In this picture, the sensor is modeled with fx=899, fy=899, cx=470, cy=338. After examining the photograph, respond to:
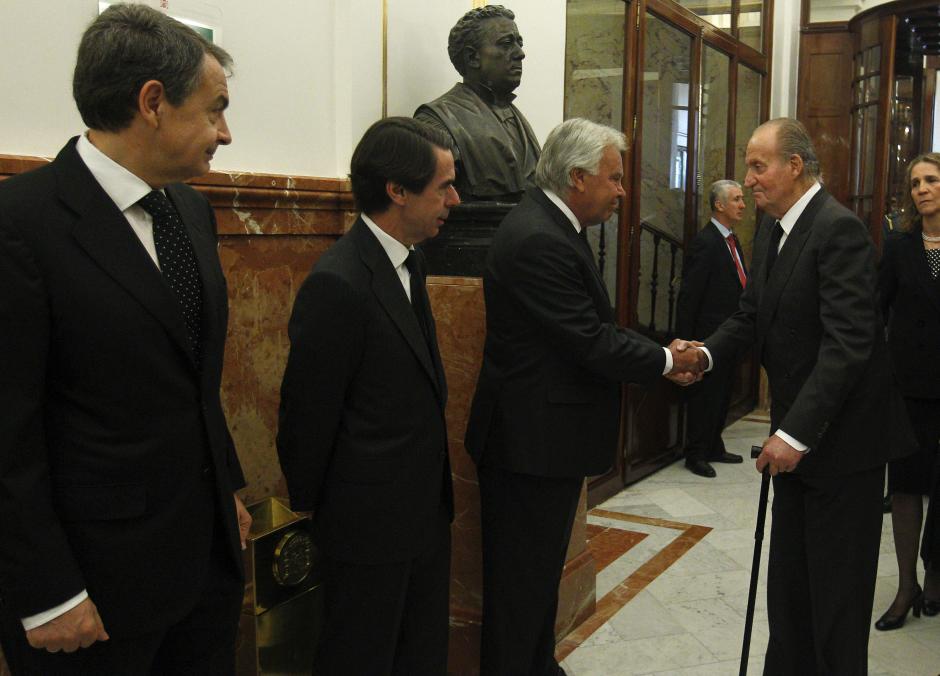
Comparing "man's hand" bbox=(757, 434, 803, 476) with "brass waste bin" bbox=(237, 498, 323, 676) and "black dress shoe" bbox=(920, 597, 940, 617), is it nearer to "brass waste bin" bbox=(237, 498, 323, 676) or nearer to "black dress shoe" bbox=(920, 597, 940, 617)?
"brass waste bin" bbox=(237, 498, 323, 676)

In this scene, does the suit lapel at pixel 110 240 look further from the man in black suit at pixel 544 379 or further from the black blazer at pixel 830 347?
the black blazer at pixel 830 347

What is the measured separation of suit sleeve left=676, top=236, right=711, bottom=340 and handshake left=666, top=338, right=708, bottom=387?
246 cm

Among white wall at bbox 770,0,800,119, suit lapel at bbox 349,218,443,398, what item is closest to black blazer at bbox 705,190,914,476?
suit lapel at bbox 349,218,443,398

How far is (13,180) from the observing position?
1437mm

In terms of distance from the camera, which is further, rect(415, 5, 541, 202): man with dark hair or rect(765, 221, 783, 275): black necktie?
rect(415, 5, 541, 202): man with dark hair

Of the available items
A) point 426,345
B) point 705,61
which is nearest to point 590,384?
point 426,345

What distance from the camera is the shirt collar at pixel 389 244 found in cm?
208

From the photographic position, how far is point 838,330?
2.29 metres

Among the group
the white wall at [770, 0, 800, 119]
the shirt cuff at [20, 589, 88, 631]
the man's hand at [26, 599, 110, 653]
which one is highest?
the white wall at [770, 0, 800, 119]

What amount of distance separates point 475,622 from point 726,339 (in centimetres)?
125

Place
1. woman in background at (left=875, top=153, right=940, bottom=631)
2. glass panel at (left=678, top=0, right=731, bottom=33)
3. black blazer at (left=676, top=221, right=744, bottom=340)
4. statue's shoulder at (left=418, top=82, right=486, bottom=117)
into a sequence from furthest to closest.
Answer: glass panel at (left=678, top=0, right=731, bottom=33) → black blazer at (left=676, top=221, right=744, bottom=340) → woman in background at (left=875, top=153, right=940, bottom=631) → statue's shoulder at (left=418, top=82, right=486, bottom=117)

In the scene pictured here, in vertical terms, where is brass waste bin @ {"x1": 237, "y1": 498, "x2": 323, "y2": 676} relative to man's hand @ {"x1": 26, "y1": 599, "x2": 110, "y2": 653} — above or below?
below

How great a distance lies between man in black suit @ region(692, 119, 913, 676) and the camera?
231 centimetres

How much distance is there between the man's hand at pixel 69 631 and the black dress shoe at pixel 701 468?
177 inches
